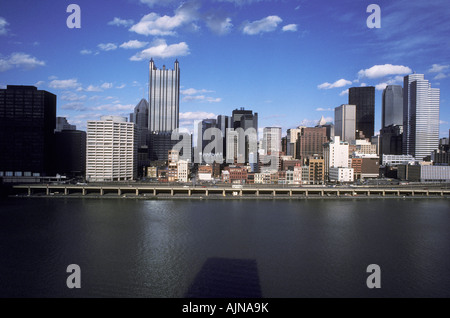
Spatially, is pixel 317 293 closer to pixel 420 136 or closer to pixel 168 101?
pixel 420 136

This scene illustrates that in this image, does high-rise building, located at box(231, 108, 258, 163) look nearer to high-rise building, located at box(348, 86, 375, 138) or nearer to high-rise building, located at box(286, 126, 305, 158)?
high-rise building, located at box(286, 126, 305, 158)

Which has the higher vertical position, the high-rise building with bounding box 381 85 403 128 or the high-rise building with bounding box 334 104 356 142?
the high-rise building with bounding box 381 85 403 128

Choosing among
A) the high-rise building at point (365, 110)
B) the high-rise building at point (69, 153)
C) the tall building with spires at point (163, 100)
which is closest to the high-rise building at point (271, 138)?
the tall building with spires at point (163, 100)

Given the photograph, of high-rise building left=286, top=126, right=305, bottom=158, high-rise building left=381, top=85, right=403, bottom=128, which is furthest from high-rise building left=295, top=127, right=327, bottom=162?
high-rise building left=381, top=85, right=403, bottom=128

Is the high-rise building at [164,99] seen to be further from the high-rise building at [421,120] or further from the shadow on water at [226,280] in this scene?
the shadow on water at [226,280]

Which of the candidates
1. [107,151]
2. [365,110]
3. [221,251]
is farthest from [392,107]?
[221,251]

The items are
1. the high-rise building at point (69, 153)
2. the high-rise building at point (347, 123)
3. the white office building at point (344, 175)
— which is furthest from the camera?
the high-rise building at point (347, 123)

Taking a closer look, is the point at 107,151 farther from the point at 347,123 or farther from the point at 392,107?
the point at 392,107
